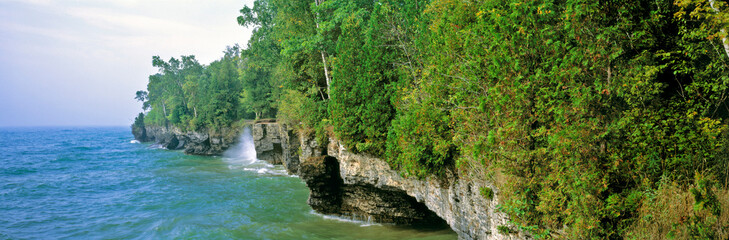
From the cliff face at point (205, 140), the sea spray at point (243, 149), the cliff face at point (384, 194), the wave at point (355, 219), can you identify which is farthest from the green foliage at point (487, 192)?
the cliff face at point (205, 140)

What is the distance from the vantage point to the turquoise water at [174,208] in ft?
62.9

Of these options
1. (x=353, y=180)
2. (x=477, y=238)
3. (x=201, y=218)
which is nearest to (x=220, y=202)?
(x=201, y=218)

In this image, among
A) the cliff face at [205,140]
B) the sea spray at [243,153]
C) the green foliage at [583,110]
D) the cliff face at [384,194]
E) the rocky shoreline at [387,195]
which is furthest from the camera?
the cliff face at [205,140]

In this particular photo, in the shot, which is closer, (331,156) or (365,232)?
(365,232)

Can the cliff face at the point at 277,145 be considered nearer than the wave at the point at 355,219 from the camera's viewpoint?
No

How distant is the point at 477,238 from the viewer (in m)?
10.9

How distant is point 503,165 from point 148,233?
1987 cm

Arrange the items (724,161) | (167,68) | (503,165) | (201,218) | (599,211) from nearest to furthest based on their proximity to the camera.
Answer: (724,161) → (599,211) → (503,165) → (201,218) → (167,68)

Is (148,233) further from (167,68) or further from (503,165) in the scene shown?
(167,68)

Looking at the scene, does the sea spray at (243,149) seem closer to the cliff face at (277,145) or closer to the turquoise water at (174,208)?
the cliff face at (277,145)

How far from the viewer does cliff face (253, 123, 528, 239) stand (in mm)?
11086

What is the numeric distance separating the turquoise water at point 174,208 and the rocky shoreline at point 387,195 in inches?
31.8

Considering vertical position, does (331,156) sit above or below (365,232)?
above

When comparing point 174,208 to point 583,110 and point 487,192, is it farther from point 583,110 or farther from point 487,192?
point 583,110
